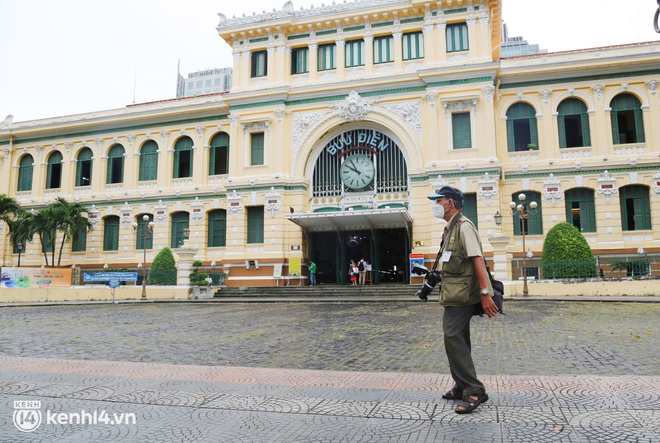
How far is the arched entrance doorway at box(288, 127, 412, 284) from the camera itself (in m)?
27.5

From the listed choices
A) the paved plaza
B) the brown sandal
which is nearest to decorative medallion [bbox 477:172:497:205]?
the paved plaza

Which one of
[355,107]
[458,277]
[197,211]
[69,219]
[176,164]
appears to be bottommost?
[458,277]

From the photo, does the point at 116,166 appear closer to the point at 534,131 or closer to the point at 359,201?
the point at 359,201

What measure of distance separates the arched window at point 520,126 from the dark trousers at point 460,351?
24661mm

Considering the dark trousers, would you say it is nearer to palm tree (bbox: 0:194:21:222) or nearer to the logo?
the logo

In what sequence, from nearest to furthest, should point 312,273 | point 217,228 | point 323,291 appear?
point 323,291 → point 312,273 → point 217,228

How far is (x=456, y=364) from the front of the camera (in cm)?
468

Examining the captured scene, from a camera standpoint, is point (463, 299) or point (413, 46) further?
point (413, 46)

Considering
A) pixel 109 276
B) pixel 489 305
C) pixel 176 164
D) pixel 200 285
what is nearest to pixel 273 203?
pixel 200 285

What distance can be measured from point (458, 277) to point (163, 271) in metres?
22.9

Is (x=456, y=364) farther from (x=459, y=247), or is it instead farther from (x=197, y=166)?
(x=197, y=166)

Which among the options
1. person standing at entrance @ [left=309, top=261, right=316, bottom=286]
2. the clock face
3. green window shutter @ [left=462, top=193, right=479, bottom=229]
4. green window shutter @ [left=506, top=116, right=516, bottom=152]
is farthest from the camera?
the clock face

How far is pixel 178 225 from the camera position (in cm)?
3194

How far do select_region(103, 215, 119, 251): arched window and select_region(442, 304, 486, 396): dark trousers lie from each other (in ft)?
105
